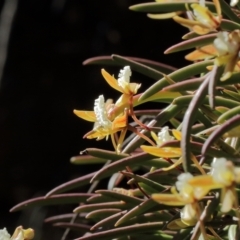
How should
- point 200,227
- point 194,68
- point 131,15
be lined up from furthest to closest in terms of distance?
1. point 131,15
2. point 194,68
3. point 200,227

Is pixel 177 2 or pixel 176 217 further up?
pixel 177 2

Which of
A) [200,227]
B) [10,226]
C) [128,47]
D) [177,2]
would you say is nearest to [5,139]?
[10,226]

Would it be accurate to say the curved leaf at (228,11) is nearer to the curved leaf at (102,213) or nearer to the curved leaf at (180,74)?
the curved leaf at (180,74)

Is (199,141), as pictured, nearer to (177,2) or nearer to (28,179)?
Result: (177,2)

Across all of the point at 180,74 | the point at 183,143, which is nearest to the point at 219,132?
the point at 183,143

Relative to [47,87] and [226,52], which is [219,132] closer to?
[226,52]

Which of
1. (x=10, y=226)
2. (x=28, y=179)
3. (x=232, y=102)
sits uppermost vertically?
(x=232, y=102)
